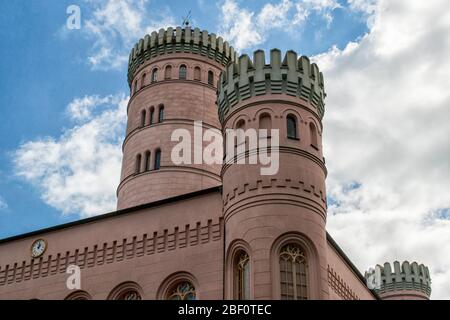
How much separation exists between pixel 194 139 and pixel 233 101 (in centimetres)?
1263

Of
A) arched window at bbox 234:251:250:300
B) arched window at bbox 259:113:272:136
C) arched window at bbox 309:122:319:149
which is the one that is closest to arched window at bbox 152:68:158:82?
arched window at bbox 259:113:272:136

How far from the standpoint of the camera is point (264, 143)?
25.6m

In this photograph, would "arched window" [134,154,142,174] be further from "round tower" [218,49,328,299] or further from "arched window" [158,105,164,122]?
"round tower" [218,49,328,299]

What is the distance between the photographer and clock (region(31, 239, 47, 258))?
1200 inches

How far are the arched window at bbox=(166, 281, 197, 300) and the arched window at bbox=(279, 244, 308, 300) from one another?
4613 mm

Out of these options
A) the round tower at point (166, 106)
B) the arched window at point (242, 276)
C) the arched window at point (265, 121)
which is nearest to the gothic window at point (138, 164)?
the round tower at point (166, 106)

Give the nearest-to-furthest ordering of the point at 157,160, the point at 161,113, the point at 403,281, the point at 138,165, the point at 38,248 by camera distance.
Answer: the point at 38,248
the point at 157,160
the point at 138,165
the point at 161,113
the point at 403,281

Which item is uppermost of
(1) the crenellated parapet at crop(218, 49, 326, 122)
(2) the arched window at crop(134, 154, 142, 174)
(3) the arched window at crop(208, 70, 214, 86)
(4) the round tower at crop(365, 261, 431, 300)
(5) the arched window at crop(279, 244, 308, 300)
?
(3) the arched window at crop(208, 70, 214, 86)

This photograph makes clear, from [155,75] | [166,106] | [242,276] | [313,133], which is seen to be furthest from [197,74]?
[242,276]

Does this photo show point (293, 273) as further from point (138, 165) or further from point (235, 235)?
point (138, 165)

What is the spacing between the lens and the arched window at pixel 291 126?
26.2 m

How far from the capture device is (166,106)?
40719 mm

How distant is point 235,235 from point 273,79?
7.25m

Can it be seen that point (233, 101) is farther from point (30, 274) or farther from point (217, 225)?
point (30, 274)
